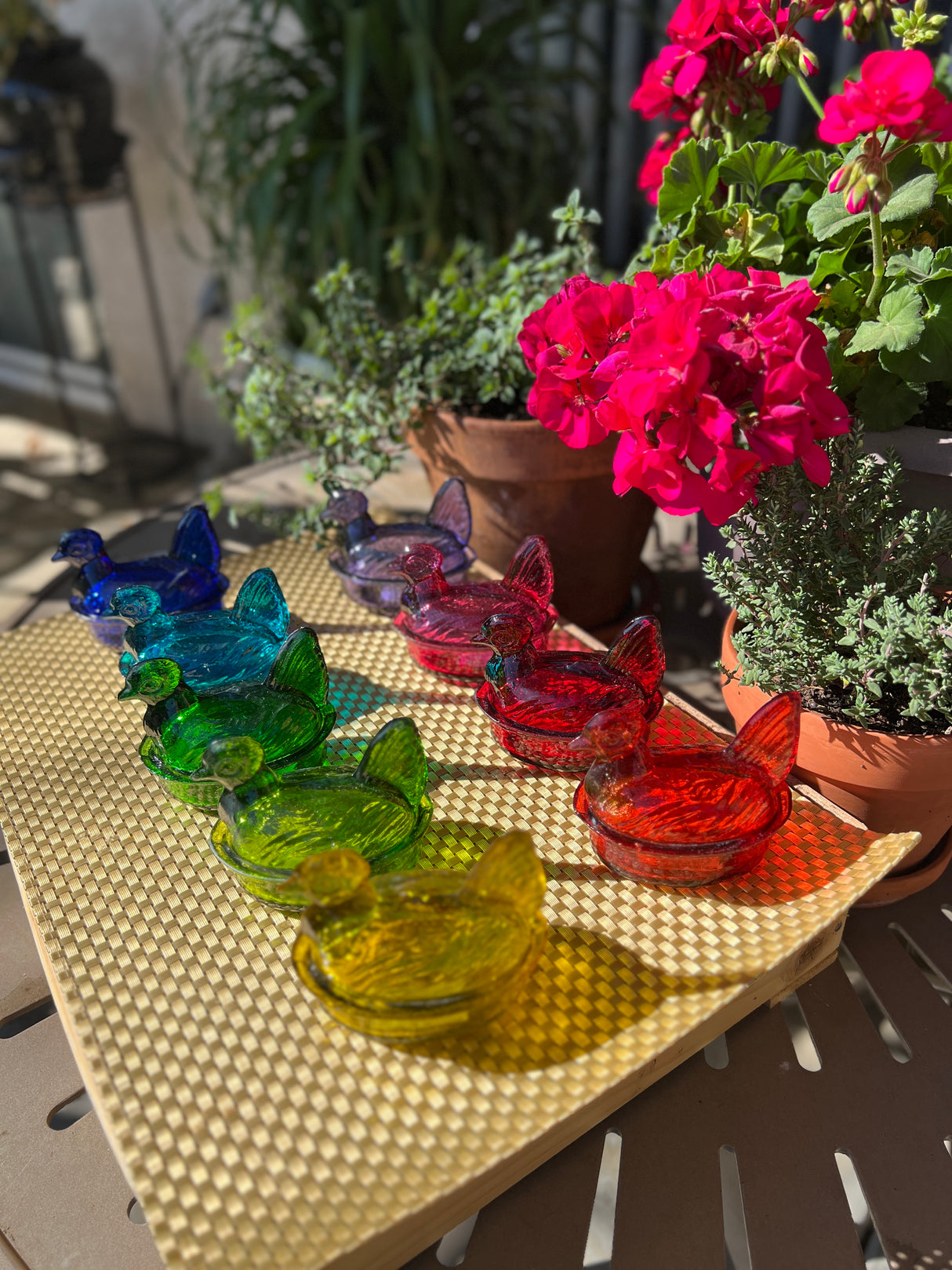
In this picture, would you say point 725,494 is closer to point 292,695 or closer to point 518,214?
point 292,695

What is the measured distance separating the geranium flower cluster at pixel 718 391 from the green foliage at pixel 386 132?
1.33 meters

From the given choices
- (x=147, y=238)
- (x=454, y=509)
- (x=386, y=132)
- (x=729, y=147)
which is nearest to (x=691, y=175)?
(x=729, y=147)

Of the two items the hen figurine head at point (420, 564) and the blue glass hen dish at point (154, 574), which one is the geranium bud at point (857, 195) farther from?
the blue glass hen dish at point (154, 574)

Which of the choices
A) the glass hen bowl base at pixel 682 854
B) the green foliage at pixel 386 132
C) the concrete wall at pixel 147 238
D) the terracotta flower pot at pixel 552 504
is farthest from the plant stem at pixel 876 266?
the concrete wall at pixel 147 238

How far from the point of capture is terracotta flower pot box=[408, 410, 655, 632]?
0.91 meters

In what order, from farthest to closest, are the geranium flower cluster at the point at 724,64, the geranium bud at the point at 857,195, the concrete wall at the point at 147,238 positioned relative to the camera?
the concrete wall at the point at 147,238 < the geranium flower cluster at the point at 724,64 < the geranium bud at the point at 857,195

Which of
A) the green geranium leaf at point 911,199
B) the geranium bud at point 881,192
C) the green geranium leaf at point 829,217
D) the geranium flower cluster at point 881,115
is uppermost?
the geranium flower cluster at point 881,115

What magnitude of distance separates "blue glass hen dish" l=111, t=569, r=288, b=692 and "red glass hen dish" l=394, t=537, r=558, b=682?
0.40 ft

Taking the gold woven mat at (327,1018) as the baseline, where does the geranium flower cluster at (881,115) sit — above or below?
above

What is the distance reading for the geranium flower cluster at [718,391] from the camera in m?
0.56

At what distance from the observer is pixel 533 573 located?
834 mm

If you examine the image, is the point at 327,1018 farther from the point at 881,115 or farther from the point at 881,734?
the point at 881,115

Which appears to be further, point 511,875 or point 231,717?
point 231,717

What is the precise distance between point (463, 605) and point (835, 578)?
0.31 meters
